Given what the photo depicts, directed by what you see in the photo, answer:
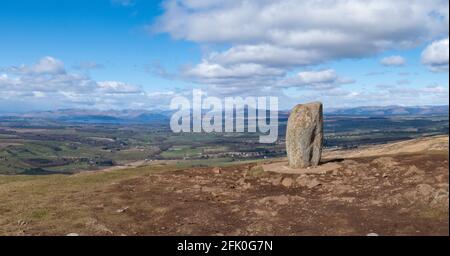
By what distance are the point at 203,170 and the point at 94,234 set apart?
18039 mm

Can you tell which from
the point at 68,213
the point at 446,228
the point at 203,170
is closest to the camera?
the point at 446,228

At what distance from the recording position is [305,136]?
110 feet

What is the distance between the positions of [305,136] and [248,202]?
34.3 feet

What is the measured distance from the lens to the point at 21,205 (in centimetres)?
2705

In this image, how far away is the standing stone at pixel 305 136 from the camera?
33.7m

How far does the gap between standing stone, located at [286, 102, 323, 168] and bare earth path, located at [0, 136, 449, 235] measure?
1876 millimetres

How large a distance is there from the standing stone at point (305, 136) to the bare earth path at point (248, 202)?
6.15 ft

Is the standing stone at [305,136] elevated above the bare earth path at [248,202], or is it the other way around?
the standing stone at [305,136]

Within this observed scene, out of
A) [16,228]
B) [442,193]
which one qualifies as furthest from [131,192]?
[442,193]

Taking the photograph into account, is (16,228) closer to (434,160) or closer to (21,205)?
(21,205)

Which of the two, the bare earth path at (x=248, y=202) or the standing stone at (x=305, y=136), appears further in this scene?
the standing stone at (x=305, y=136)

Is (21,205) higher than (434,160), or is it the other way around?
(434,160)

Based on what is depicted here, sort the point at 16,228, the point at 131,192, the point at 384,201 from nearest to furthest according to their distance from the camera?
the point at 16,228 → the point at 384,201 → the point at 131,192

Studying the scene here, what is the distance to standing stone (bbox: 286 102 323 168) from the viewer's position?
33656 mm
